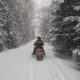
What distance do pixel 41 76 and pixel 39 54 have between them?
181 inches

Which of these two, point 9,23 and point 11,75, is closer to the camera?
point 11,75

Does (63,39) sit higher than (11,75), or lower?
higher

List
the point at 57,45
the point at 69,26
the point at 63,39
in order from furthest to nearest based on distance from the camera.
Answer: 1. the point at 57,45
2. the point at 63,39
3. the point at 69,26

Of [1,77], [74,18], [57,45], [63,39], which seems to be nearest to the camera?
[1,77]

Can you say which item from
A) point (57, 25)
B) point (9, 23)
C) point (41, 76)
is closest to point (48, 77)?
point (41, 76)

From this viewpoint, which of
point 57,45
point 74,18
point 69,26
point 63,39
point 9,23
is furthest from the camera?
point 9,23

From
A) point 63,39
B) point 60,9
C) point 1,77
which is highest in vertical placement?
point 60,9

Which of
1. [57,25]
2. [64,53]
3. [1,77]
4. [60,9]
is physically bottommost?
[64,53]

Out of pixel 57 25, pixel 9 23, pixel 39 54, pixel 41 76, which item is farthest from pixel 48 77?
pixel 9 23

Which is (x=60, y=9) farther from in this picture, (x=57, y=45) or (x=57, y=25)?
(x=57, y=45)

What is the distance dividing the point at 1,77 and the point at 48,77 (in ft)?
7.44

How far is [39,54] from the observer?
11453mm

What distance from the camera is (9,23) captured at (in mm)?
20516

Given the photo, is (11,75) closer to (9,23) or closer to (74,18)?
(74,18)
